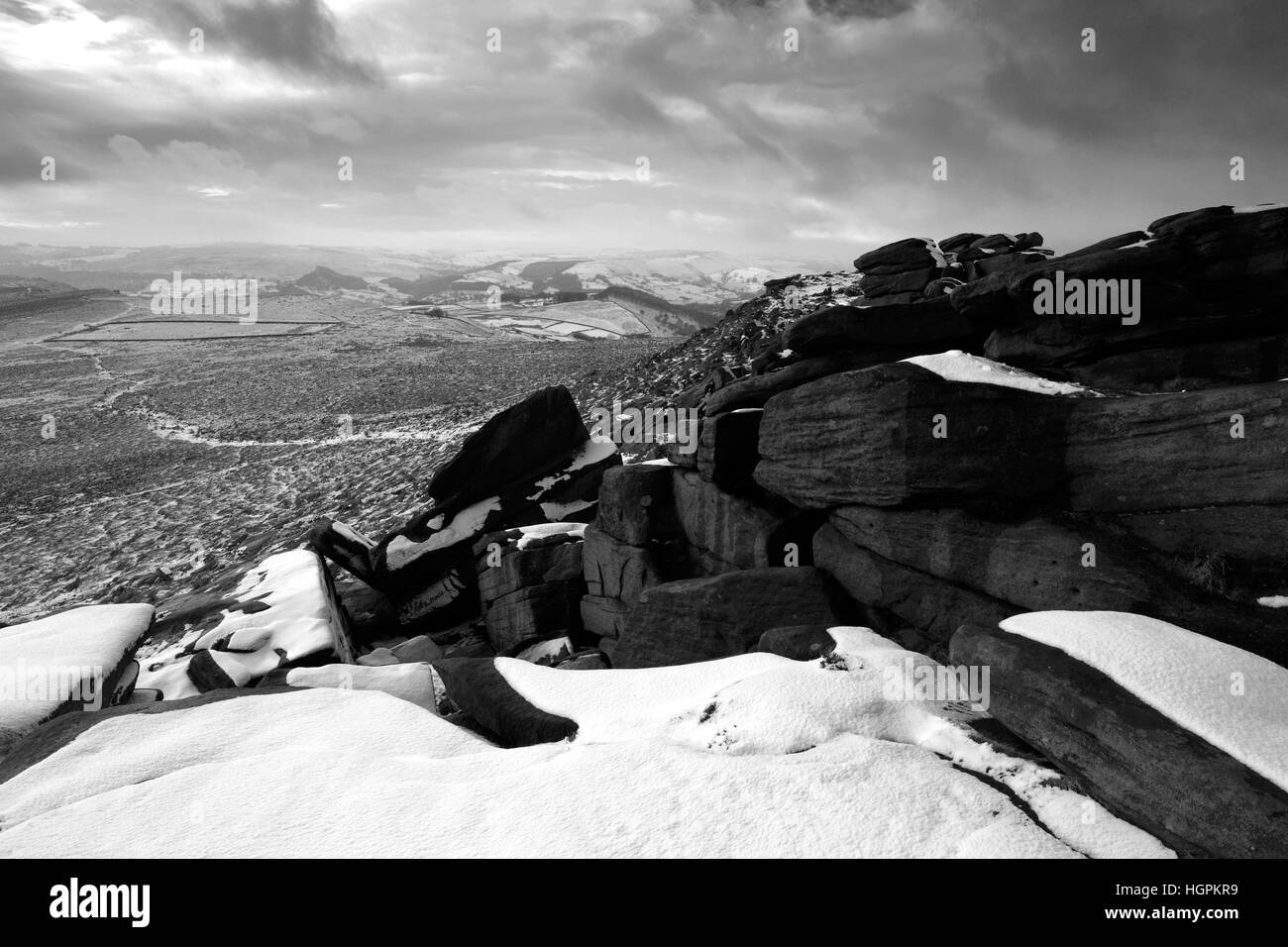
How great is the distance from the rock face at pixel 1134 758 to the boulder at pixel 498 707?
4817 millimetres

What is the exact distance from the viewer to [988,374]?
34.9 ft

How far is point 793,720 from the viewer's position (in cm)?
716

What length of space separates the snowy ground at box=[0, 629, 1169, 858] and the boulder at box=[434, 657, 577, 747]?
264 mm

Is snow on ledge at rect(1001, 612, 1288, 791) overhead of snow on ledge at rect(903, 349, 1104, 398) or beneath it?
beneath

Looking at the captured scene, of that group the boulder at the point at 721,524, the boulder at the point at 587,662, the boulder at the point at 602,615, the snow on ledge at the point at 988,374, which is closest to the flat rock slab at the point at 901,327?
the snow on ledge at the point at 988,374

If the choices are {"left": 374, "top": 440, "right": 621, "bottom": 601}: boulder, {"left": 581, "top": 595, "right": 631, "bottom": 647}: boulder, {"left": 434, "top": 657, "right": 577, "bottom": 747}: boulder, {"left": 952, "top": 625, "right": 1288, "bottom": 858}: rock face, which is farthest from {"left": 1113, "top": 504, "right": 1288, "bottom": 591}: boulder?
{"left": 374, "top": 440, "right": 621, "bottom": 601}: boulder

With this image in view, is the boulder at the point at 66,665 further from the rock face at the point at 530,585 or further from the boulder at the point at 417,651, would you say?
the rock face at the point at 530,585

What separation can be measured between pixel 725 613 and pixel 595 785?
593cm

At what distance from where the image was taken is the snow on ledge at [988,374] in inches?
407

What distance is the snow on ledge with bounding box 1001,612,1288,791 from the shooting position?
18.1 feet

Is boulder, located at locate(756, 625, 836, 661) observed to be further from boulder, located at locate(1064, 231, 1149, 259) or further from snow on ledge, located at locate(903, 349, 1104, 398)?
boulder, located at locate(1064, 231, 1149, 259)

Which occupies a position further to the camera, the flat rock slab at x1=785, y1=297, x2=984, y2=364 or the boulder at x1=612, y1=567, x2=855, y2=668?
the flat rock slab at x1=785, y1=297, x2=984, y2=364

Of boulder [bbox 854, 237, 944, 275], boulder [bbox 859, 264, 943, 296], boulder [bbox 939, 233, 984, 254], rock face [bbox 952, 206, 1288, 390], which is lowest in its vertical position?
rock face [bbox 952, 206, 1288, 390]
